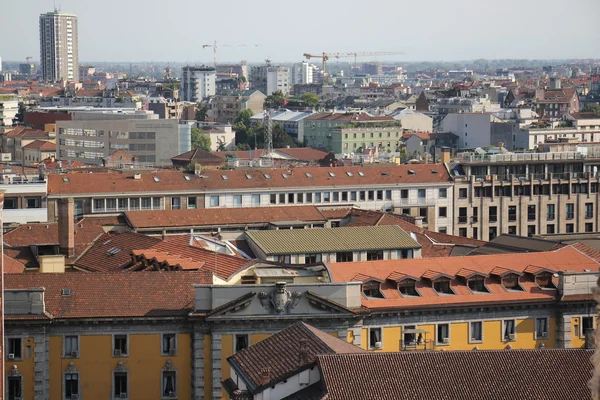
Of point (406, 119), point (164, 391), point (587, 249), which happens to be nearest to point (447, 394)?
point (164, 391)

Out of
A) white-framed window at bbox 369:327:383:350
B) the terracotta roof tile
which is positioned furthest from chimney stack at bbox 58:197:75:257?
the terracotta roof tile

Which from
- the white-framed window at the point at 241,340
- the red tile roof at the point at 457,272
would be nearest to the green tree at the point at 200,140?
the red tile roof at the point at 457,272

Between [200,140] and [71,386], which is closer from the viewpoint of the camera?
[71,386]

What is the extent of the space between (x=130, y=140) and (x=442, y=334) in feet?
320

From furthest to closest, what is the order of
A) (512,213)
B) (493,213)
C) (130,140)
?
(130,140), (493,213), (512,213)

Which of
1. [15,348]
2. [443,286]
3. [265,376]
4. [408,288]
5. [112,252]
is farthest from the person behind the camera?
[112,252]

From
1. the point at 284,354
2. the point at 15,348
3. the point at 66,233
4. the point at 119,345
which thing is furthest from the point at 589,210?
the point at 284,354

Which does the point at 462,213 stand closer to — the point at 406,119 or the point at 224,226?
the point at 224,226

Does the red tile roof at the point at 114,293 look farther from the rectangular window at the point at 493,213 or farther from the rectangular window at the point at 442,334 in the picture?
the rectangular window at the point at 493,213

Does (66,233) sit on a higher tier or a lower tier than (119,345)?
higher

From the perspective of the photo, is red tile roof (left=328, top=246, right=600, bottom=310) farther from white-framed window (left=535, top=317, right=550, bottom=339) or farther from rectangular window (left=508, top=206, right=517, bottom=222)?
rectangular window (left=508, top=206, right=517, bottom=222)

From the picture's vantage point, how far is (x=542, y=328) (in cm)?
5125

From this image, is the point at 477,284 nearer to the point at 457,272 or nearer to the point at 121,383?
the point at 457,272

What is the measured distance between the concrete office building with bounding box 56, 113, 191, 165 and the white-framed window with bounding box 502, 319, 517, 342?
305 feet
